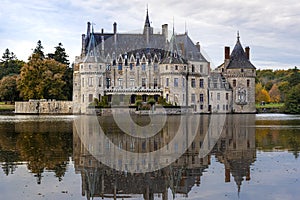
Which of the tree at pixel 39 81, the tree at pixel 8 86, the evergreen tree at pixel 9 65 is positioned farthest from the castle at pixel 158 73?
the evergreen tree at pixel 9 65

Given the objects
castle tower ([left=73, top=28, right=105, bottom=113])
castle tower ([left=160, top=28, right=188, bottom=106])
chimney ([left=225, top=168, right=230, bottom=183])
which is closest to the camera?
chimney ([left=225, top=168, right=230, bottom=183])

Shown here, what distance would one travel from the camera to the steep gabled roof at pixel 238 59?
201 ft

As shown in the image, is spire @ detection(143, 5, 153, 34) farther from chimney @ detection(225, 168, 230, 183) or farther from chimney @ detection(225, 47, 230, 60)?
chimney @ detection(225, 168, 230, 183)

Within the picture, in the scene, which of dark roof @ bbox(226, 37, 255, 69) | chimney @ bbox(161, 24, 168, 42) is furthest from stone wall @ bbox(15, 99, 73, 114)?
dark roof @ bbox(226, 37, 255, 69)

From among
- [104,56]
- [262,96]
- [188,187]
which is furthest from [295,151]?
[262,96]

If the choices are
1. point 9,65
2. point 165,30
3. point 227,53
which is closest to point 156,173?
point 165,30

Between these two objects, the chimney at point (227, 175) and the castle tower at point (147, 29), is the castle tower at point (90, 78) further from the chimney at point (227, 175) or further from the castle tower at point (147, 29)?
the chimney at point (227, 175)

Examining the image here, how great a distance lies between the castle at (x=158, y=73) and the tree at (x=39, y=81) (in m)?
3.11

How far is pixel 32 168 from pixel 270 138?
12.1 m

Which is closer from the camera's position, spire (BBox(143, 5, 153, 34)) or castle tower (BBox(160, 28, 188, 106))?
castle tower (BBox(160, 28, 188, 106))

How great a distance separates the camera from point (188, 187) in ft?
31.8

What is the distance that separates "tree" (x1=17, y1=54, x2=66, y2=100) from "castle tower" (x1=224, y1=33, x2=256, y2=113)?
74.6 feet

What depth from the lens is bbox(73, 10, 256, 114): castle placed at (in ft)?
185

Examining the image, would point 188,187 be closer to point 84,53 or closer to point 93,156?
point 93,156
